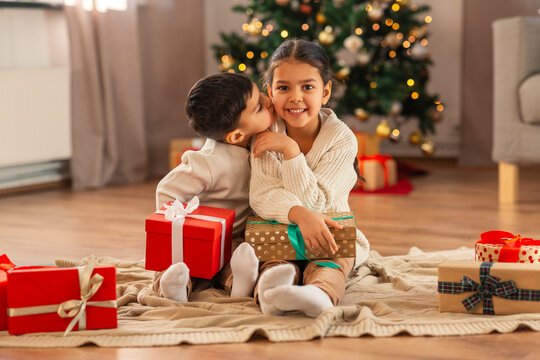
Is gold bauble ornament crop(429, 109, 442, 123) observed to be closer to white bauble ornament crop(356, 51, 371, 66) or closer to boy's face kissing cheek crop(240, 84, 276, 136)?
white bauble ornament crop(356, 51, 371, 66)

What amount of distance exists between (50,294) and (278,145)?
620 mm

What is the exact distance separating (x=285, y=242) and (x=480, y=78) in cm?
281

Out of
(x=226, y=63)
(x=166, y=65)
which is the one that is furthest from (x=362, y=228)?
(x=166, y=65)

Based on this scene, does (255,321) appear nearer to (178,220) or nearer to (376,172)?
(178,220)

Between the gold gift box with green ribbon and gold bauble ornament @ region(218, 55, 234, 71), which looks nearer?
the gold gift box with green ribbon

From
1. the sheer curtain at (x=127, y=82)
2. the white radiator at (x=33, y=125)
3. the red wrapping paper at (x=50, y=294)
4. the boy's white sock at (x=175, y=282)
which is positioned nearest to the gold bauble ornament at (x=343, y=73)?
the sheer curtain at (x=127, y=82)

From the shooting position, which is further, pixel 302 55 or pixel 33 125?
pixel 33 125

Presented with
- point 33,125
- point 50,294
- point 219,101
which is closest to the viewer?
point 50,294

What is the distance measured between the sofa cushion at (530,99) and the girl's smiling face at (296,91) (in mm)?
1359

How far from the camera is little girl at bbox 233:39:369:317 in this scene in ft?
5.45

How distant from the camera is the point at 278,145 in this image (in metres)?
1.76

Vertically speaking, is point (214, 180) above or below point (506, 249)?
above

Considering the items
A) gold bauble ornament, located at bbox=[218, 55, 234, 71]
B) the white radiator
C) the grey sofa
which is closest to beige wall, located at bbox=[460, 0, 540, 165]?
the grey sofa

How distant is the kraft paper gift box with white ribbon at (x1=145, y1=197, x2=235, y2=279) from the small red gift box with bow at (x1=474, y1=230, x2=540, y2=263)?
594mm
